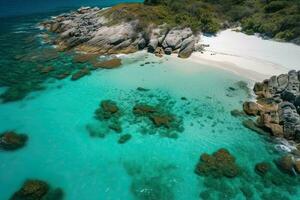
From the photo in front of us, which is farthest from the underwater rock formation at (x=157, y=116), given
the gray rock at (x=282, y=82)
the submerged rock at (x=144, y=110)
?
the gray rock at (x=282, y=82)

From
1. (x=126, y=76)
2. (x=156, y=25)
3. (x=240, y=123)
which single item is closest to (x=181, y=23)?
(x=156, y=25)

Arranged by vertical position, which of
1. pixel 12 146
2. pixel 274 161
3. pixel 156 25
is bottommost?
pixel 12 146

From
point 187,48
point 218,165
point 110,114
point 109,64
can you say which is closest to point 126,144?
point 110,114

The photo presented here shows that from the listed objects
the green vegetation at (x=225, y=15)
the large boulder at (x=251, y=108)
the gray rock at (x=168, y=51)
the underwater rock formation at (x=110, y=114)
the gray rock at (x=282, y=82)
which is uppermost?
the green vegetation at (x=225, y=15)

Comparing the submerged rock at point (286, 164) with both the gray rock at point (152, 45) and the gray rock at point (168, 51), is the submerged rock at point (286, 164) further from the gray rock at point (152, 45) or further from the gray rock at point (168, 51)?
the gray rock at point (152, 45)

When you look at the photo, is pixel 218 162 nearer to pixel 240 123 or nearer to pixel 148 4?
pixel 240 123

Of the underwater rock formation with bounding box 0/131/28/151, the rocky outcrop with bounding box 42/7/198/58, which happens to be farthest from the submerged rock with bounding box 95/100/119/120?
the rocky outcrop with bounding box 42/7/198/58
